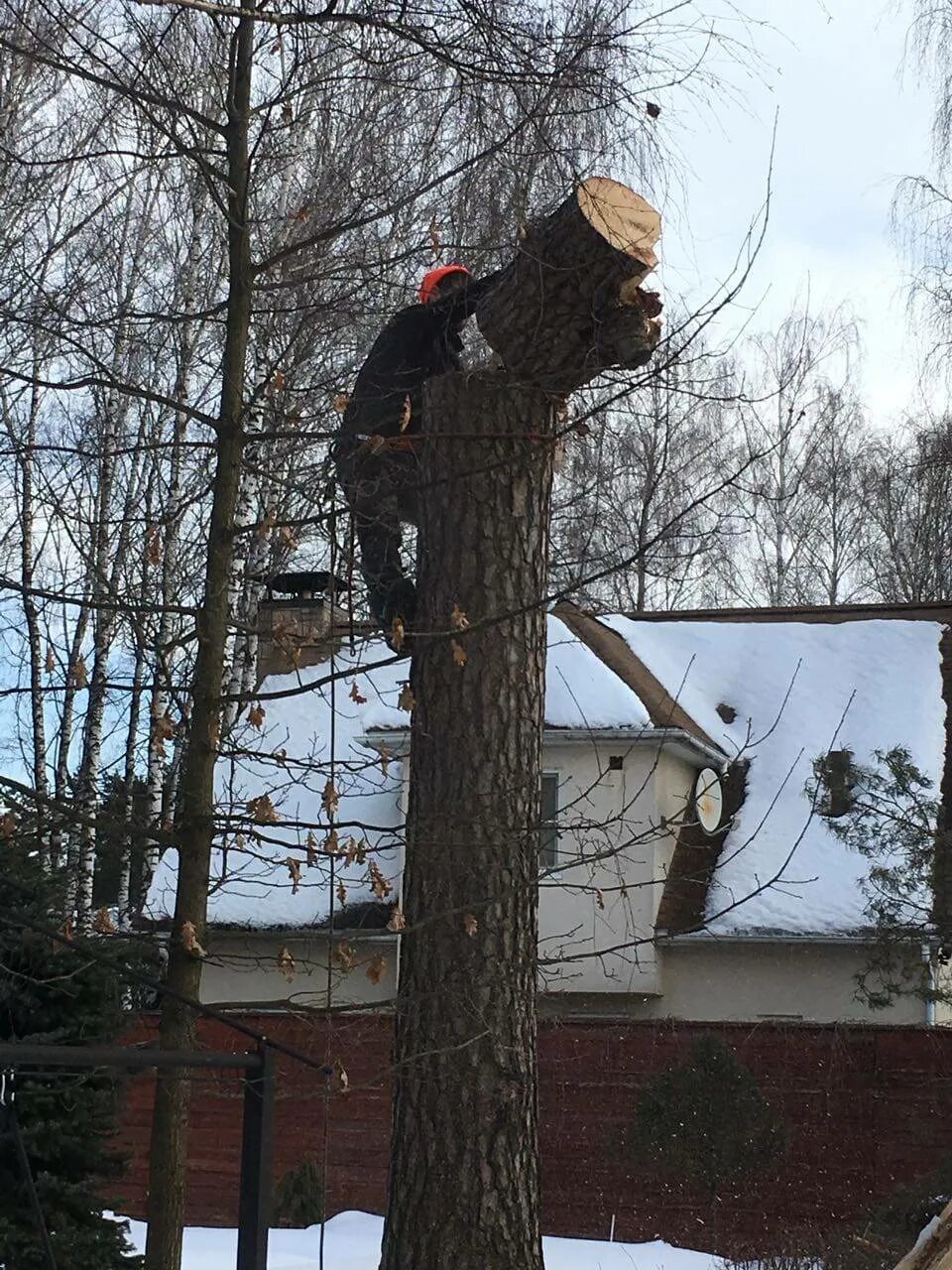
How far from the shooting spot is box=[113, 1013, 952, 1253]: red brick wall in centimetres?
1207

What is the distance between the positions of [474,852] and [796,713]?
43.7 ft

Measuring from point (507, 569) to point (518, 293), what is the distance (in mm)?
840

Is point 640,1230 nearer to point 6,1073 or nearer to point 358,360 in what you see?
point 358,360

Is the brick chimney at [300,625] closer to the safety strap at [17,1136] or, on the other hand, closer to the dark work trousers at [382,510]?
the dark work trousers at [382,510]

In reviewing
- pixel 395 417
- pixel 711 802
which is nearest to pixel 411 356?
pixel 395 417

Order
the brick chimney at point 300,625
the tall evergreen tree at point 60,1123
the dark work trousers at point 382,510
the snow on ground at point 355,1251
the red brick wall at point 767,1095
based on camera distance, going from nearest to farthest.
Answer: the brick chimney at point 300,625 < the dark work trousers at point 382,510 < the tall evergreen tree at point 60,1123 < the snow on ground at point 355,1251 < the red brick wall at point 767,1095

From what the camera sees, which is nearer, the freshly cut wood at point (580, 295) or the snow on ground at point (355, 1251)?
the freshly cut wood at point (580, 295)

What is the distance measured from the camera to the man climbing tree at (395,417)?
524cm

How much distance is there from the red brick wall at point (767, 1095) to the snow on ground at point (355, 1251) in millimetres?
309

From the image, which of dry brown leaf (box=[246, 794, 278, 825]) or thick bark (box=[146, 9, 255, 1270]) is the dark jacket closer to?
thick bark (box=[146, 9, 255, 1270])

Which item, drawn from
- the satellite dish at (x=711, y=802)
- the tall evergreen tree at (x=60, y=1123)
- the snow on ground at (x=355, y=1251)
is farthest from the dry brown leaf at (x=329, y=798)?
the satellite dish at (x=711, y=802)

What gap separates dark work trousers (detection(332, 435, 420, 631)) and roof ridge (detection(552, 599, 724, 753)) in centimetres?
1053

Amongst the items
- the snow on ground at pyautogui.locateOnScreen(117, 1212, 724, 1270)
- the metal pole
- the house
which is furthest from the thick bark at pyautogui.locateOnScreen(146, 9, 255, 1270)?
the house

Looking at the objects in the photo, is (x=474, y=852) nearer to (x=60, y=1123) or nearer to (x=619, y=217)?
(x=619, y=217)
